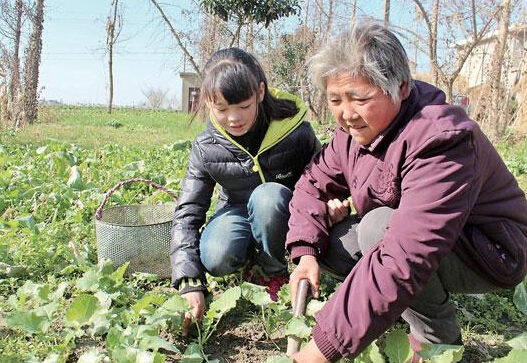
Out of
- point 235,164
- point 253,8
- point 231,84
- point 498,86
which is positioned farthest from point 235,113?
point 498,86

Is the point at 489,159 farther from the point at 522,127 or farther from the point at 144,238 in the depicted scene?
the point at 522,127

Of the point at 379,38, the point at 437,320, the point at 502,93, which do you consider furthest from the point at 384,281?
the point at 502,93

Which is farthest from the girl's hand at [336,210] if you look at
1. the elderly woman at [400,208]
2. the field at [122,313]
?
the field at [122,313]

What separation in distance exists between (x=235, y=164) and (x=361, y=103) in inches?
31.7

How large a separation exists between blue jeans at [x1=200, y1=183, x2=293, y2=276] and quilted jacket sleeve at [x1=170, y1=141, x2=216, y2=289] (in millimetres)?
51

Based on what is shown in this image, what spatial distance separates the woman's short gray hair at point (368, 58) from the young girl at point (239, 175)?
53cm

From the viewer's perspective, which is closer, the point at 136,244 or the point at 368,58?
the point at 368,58

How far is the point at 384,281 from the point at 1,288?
1569 mm

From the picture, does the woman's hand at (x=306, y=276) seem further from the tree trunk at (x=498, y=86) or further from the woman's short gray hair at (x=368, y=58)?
the tree trunk at (x=498, y=86)

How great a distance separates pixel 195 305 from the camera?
173cm

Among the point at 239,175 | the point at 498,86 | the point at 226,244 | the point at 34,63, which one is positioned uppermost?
the point at 34,63

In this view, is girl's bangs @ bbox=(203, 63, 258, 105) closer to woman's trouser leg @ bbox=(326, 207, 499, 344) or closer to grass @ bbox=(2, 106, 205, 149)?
grass @ bbox=(2, 106, 205, 149)

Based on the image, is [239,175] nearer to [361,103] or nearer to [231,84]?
[231,84]

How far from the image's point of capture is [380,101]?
53.0 inches
